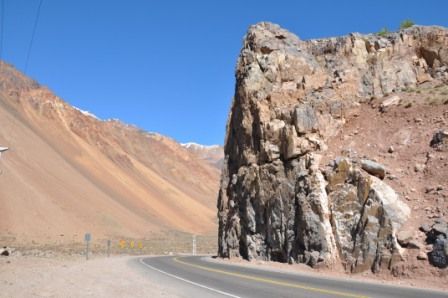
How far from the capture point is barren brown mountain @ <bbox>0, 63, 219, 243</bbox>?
64062 mm

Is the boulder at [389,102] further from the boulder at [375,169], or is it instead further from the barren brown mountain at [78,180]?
the barren brown mountain at [78,180]

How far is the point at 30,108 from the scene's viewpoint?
89750 millimetres

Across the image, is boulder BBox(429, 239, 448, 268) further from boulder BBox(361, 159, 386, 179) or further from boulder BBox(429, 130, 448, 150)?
boulder BBox(429, 130, 448, 150)

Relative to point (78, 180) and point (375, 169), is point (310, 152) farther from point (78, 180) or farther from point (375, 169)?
point (78, 180)

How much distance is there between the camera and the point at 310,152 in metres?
26.9

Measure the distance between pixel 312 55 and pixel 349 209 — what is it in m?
15.0

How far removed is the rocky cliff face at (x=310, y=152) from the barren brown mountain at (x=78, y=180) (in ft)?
114

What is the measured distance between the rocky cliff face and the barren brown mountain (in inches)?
1364

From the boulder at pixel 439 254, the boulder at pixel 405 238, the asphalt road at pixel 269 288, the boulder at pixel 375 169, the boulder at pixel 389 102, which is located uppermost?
the boulder at pixel 389 102

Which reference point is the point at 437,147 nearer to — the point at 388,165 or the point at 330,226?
the point at 388,165

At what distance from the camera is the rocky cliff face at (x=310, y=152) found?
70.2ft

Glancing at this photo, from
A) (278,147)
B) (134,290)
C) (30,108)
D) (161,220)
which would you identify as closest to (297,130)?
(278,147)

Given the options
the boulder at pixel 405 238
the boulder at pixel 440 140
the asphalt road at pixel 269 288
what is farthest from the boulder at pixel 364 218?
the asphalt road at pixel 269 288

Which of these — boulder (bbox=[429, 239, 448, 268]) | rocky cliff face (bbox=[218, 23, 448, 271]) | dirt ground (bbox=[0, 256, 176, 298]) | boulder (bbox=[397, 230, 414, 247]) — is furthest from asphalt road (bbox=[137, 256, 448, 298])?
rocky cliff face (bbox=[218, 23, 448, 271])
